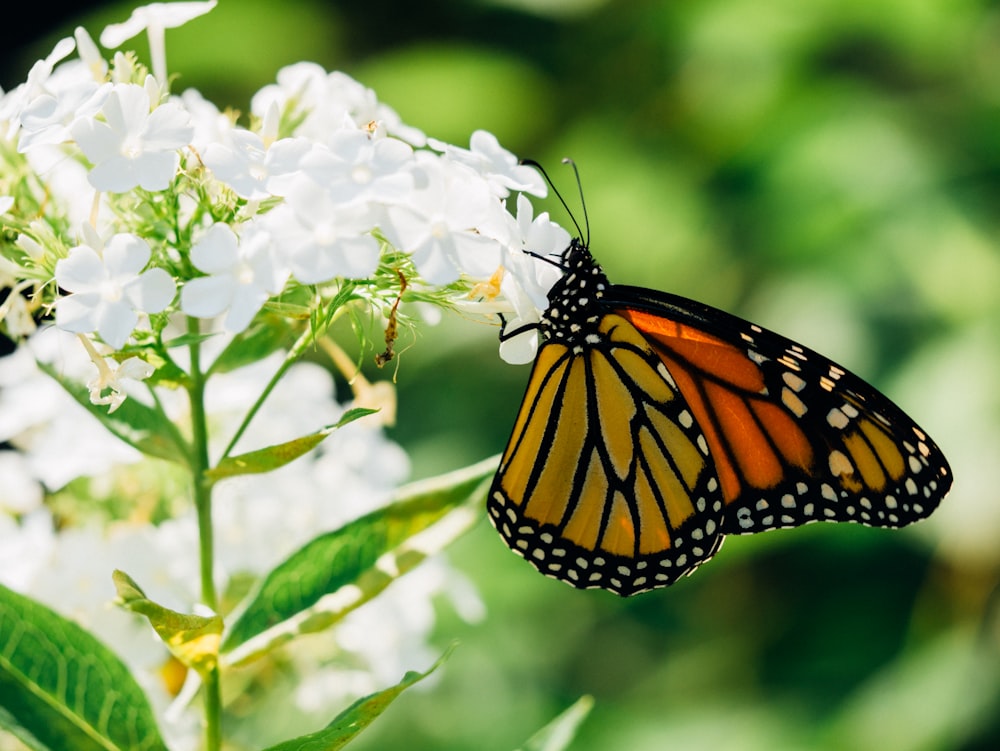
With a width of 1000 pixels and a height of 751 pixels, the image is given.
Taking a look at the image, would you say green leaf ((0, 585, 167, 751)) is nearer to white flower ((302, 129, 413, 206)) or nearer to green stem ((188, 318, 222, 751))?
green stem ((188, 318, 222, 751))

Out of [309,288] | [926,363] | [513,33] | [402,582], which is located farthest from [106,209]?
[513,33]

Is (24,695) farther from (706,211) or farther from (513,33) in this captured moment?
(513,33)

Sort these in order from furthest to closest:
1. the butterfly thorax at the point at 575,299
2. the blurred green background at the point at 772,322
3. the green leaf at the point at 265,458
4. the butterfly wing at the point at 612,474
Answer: the blurred green background at the point at 772,322 → the butterfly wing at the point at 612,474 → the butterfly thorax at the point at 575,299 → the green leaf at the point at 265,458

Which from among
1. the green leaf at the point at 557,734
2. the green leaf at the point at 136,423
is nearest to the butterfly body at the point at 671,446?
the green leaf at the point at 557,734

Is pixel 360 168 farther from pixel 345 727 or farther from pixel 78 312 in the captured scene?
pixel 345 727

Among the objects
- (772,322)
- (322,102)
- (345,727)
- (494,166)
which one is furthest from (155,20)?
(772,322)

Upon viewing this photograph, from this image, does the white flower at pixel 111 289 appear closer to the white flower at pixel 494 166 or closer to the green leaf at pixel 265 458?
the green leaf at pixel 265 458
